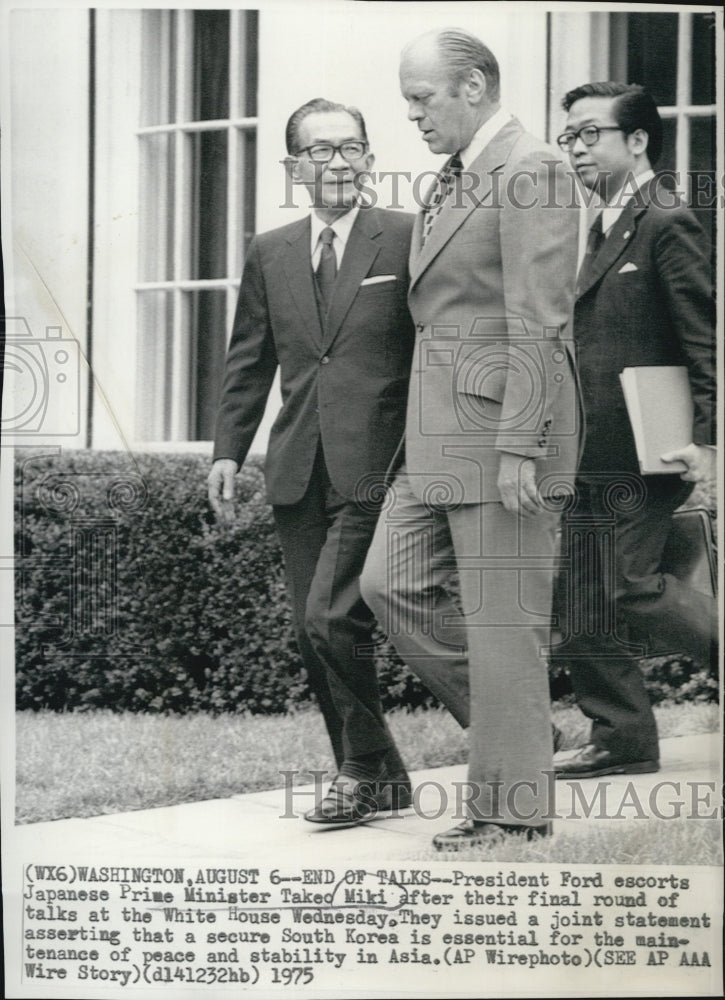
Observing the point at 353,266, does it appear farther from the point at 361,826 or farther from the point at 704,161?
the point at 361,826

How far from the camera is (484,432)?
4.56m

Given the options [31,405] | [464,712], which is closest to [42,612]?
[31,405]

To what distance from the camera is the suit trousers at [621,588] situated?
465 cm

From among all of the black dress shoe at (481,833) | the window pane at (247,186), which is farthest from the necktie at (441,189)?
the black dress shoe at (481,833)

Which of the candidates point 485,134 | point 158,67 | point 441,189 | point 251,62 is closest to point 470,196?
point 441,189

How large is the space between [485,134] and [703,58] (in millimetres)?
851

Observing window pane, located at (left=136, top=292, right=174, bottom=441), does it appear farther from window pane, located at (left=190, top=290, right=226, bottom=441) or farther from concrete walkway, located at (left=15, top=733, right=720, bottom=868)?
concrete walkway, located at (left=15, top=733, right=720, bottom=868)

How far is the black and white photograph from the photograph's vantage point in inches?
181

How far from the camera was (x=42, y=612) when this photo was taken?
192 inches

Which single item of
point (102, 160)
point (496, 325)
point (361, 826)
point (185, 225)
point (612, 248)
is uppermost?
point (102, 160)

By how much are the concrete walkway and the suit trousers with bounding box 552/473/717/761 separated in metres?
0.16

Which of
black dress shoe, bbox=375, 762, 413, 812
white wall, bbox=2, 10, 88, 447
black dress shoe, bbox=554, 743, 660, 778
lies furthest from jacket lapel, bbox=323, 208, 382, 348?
black dress shoe, bbox=554, 743, 660, 778

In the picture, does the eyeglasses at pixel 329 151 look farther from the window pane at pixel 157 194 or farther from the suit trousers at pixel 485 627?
the suit trousers at pixel 485 627

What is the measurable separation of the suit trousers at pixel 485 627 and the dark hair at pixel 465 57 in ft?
4.68
